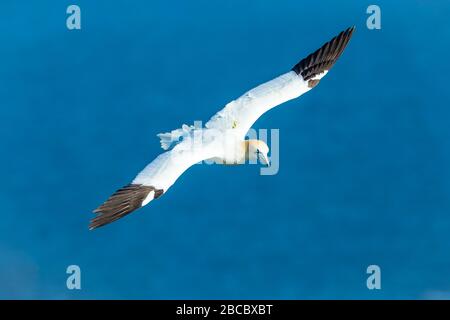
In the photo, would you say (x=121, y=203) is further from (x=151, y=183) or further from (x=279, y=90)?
(x=279, y=90)

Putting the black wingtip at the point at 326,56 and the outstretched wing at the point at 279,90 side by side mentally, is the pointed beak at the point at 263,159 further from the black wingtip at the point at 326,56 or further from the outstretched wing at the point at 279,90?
the black wingtip at the point at 326,56

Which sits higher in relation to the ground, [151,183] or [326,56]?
[326,56]

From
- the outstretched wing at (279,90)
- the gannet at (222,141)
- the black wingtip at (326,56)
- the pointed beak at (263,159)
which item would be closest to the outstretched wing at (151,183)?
the gannet at (222,141)

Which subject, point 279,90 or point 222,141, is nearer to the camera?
point 222,141

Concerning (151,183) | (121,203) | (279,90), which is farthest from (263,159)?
(121,203)

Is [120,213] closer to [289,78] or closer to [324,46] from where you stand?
[289,78]

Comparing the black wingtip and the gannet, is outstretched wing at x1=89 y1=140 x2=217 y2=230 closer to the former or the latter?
the gannet

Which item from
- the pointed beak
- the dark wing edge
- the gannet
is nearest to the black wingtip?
the gannet
